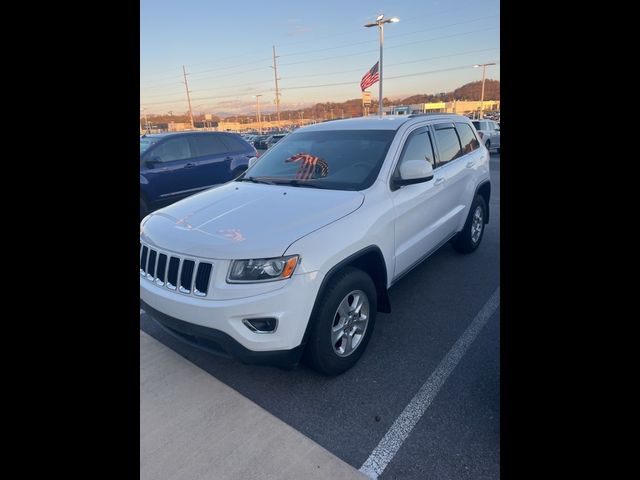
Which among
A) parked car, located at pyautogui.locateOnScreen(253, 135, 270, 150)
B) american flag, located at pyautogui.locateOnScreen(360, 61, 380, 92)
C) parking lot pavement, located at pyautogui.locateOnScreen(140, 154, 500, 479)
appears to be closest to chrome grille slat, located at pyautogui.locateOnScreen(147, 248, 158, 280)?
parking lot pavement, located at pyautogui.locateOnScreen(140, 154, 500, 479)

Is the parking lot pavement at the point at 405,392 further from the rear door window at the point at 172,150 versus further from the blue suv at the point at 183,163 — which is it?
the rear door window at the point at 172,150

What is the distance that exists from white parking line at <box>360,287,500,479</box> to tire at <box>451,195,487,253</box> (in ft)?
5.21

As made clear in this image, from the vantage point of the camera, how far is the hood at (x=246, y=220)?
7.95 ft

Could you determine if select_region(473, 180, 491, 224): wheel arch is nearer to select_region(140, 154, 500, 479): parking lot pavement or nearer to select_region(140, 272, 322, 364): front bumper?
select_region(140, 154, 500, 479): parking lot pavement

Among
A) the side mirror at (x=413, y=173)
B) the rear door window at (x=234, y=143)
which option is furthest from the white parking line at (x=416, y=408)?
the rear door window at (x=234, y=143)

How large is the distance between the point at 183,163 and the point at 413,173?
6.38 metres

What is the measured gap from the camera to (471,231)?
16.6 feet

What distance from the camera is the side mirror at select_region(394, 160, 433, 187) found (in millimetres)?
3154

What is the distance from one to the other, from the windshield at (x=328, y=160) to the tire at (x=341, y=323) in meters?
0.82

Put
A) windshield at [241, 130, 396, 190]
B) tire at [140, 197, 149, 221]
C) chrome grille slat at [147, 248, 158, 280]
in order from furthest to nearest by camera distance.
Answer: tire at [140, 197, 149, 221], windshield at [241, 130, 396, 190], chrome grille slat at [147, 248, 158, 280]
